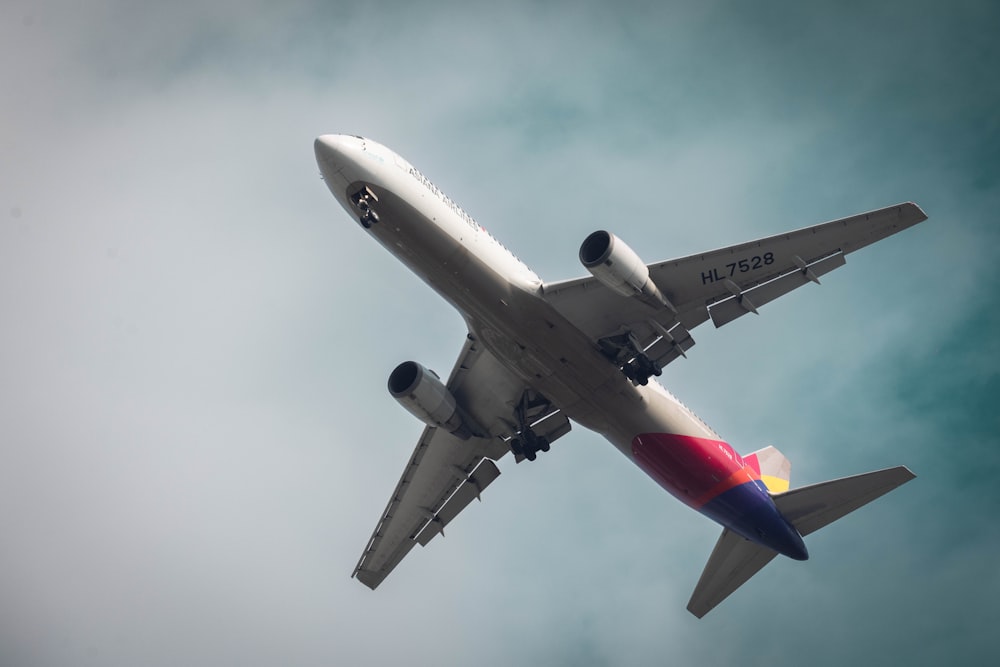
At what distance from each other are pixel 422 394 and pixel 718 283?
1080 cm

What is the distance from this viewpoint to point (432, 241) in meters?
30.2

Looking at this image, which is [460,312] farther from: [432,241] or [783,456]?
[783,456]

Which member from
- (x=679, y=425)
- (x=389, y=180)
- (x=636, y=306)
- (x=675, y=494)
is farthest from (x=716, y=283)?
(x=389, y=180)

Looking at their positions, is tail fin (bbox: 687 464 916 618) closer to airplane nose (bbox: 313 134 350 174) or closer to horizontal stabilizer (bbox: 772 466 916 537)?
horizontal stabilizer (bbox: 772 466 916 537)

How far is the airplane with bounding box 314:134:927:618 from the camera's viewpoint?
3020 cm

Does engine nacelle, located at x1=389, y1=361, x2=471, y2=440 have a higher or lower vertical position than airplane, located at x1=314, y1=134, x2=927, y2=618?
lower

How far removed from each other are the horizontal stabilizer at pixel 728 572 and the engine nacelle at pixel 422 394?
11.3 m

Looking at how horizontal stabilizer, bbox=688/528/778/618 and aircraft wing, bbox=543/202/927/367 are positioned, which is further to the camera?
horizontal stabilizer, bbox=688/528/778/618

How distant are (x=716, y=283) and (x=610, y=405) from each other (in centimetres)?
536

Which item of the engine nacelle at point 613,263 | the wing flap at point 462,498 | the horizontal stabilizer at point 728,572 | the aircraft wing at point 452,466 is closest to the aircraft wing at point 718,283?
the engine nacelle at point 613,263

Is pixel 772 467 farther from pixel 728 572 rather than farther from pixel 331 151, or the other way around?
pixel 331 151

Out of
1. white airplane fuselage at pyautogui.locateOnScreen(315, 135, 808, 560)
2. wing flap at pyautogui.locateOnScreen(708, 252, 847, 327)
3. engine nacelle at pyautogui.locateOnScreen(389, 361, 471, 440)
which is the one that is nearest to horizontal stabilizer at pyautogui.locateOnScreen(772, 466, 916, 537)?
white airplane fuselage at pyautogui.locateOnScreen(315, 135, 808, 560)

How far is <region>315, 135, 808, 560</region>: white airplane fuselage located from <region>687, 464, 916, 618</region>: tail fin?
0.72 m

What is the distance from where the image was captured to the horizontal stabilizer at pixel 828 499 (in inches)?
1340
